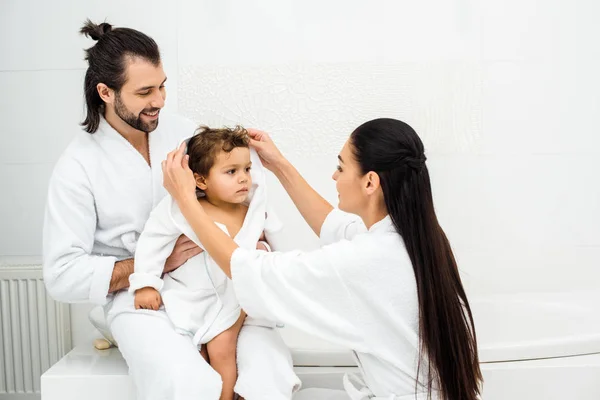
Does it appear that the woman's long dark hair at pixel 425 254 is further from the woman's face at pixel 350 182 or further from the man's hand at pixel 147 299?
the man's hand at pixel 147 299

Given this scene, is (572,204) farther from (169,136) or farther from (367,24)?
(169,136)

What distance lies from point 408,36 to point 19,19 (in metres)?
1.59

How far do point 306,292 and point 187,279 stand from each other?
1.36ft

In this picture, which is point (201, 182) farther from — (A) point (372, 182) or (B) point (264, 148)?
(A) point (372, 182)

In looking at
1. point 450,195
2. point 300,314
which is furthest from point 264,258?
point 450,195

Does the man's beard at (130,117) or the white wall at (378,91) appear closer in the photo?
the man's beard at (130,117)

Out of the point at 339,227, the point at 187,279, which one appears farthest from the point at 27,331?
the point at 339,227

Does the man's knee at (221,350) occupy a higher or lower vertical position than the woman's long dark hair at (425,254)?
lower

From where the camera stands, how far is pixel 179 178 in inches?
71.5

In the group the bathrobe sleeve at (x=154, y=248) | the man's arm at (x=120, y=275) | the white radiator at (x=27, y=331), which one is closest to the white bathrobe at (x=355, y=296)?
the bathrobe sleeve at (x=154, y=248)

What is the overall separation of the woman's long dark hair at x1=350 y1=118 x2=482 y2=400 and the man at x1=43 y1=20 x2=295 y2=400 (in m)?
0.40

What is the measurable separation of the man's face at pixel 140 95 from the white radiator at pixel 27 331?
1.07 meters

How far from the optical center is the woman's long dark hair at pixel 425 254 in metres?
1.63

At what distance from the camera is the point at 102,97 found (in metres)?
1.98
